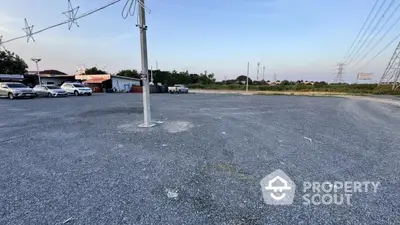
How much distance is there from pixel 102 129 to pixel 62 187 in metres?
4.29

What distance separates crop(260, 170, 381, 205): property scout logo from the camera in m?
2.85

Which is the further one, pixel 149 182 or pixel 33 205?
pixel 149 182

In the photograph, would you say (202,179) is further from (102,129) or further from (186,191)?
(102,129)

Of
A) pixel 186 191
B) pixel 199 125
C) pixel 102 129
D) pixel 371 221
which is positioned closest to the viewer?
pixel 371 221

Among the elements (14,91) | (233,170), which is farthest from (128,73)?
(233,170)

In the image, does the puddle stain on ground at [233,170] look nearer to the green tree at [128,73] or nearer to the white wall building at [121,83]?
the white wall building at [121,83]

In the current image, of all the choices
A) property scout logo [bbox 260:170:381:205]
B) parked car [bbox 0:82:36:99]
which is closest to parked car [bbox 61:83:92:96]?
parked car [bbox 0:82:36:99]

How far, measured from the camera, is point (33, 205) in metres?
2.71

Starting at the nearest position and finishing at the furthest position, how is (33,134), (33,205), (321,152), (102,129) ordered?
(33,205)
(321,152)
(33,134)
(102,129)

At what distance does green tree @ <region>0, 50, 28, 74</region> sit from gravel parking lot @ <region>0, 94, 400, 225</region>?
45288 mm

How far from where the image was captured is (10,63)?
4003 centimetres

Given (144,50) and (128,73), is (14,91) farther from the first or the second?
(128,73)

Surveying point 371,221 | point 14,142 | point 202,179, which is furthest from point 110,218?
point 14,142

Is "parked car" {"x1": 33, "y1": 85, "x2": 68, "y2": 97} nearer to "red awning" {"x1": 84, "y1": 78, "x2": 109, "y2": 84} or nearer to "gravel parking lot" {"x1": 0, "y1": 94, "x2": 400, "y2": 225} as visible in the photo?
"red awning" {"x1": 84, "y1": 78, "x2": 109, "y2": 84}
